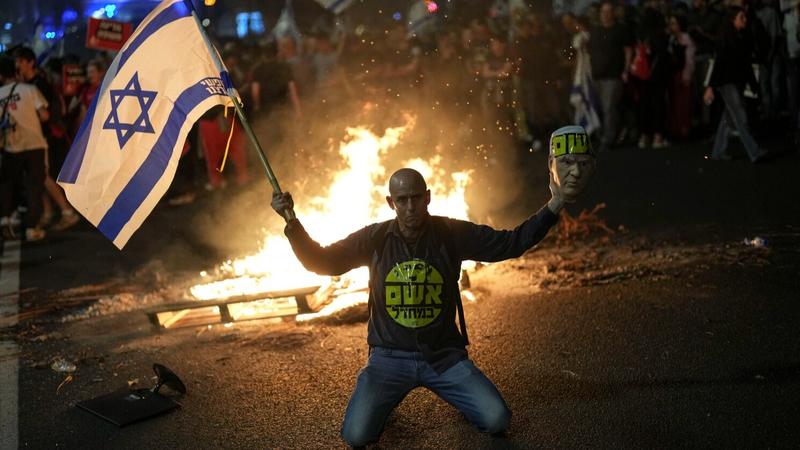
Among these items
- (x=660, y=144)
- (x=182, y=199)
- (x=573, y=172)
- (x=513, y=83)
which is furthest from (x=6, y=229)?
(x=573, y=172)

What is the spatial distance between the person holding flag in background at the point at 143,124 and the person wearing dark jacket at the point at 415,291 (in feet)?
2.95

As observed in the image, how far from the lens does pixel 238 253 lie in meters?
9.75

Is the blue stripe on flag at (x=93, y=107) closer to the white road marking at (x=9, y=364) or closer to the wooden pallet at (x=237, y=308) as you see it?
the white road marking at (x=9, y=364)

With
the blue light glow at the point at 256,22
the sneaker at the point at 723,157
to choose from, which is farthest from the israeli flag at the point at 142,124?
the blue light glow at the point at 256,22

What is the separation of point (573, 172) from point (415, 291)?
1.06m

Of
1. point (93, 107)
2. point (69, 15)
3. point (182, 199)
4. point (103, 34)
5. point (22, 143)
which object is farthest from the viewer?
point (69, 15)

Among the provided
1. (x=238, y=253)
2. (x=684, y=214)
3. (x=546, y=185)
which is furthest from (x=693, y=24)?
(x=238, y=253)

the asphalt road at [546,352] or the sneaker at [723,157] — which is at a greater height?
the sneaker at [723,157]

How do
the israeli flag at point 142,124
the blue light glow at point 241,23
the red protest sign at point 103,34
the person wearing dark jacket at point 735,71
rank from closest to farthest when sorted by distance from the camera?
the israeli flag at point 142,124
the person wearing dark jacket at point 735,71
the red protest sign at point 103,34
the blue light glow at point 241,23

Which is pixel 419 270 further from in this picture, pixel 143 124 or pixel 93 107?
pixel 93 107

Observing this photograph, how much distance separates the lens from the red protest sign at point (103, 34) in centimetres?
1223

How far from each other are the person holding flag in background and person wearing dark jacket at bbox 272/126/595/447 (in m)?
0.90

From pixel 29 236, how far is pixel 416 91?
620cm

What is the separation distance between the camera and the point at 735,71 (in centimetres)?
1114
